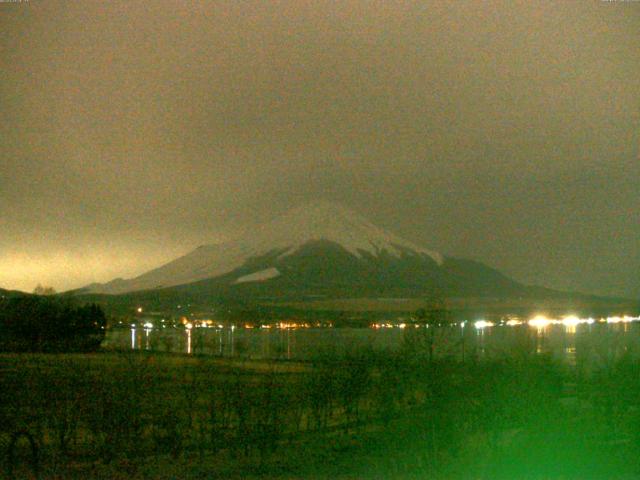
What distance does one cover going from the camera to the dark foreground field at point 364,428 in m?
11.7

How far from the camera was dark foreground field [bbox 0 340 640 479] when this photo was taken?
11.7 m

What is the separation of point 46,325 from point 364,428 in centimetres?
3872

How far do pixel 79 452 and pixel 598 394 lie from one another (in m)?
8.28

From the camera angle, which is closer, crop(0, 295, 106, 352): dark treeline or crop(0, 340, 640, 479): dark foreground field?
crop(0, 340, 640, 479): dark foreground field

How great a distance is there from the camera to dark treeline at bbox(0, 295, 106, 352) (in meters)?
48.6

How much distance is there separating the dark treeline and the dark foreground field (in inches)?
1248

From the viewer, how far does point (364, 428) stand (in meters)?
16.3

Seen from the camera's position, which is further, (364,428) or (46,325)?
(46,325)

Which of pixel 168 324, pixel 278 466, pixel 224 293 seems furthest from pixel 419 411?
pixel 224 293

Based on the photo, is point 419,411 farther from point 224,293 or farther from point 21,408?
point 224,293

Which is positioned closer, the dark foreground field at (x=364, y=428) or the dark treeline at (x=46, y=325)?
the dark foreground field at (x=364, y=428)

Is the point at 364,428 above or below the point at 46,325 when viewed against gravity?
below

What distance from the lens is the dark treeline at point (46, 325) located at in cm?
4856

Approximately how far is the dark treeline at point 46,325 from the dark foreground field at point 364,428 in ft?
104
